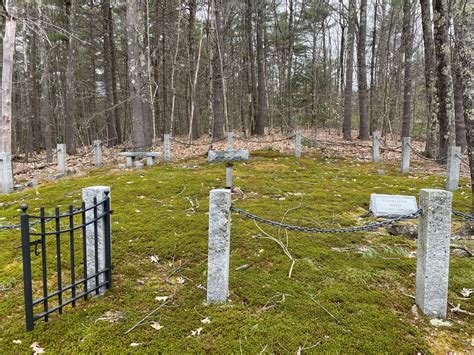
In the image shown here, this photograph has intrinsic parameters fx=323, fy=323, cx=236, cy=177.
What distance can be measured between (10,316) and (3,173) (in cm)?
707

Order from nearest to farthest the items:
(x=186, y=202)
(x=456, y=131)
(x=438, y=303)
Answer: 1. (x=438, y=303)
2. (x=186, y=202)
3. (x=456, y=131)

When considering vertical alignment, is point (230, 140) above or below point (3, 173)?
above

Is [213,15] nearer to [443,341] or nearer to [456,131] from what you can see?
[456,131]

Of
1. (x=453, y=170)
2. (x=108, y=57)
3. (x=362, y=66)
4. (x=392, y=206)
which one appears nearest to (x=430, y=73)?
(x=362, y=66)

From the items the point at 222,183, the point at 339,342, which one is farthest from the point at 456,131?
the point at 339,342

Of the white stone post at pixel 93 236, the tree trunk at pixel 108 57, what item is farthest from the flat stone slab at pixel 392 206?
the tree trunk at pixel 108 57

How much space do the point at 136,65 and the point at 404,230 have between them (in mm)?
10879

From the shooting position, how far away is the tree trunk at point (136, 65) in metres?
12.0

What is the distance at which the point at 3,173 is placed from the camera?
341 inches

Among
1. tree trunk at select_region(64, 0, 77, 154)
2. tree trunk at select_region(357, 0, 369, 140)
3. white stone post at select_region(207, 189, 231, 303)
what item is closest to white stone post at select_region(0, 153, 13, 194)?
white stone post at select_region(207, 189, 231, 303)

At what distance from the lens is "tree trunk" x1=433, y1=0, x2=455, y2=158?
884cm

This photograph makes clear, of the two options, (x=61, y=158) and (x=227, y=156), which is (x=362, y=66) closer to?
(x=227, y=156)

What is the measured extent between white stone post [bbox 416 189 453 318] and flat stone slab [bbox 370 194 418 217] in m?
2.55

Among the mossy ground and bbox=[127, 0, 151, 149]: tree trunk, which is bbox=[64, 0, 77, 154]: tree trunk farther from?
the mossy ground
